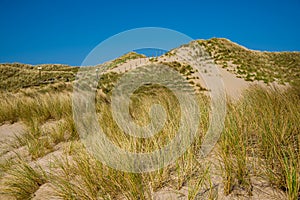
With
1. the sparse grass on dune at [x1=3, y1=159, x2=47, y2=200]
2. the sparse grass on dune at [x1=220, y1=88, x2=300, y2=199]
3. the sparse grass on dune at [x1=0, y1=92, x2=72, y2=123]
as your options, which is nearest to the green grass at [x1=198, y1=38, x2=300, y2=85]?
the sparse grass on dune at [x1=0, y1=92, x2=72, y2=123]

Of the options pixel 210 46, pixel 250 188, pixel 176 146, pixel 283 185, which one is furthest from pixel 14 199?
pixel 210 46

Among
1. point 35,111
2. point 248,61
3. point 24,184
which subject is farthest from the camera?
point 248,61

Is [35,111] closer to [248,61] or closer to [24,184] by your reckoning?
[24,184]

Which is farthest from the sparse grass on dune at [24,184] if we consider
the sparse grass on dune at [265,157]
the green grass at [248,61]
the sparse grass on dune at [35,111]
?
the green grass at [248,61]

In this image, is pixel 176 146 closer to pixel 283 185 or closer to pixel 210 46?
pixel 283 185

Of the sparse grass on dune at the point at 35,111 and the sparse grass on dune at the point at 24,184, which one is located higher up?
the sparse grass on dune at the point at 35,111

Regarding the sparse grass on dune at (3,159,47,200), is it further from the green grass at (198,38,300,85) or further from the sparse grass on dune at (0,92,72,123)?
the green grass at (198,38,300,85)

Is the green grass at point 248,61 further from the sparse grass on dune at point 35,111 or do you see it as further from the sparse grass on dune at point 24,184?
the sparse grass on dune at point 24,184

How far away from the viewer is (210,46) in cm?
2716

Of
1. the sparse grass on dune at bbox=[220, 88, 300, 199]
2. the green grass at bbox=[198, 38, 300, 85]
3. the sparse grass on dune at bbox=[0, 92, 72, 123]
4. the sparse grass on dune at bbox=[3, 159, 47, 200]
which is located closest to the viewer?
the sparse grass on dune at bbox=[220, 88, 300, 199]

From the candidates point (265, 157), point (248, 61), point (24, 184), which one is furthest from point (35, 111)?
point (248, 61)

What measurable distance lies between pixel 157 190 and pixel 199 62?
21194 millimetres

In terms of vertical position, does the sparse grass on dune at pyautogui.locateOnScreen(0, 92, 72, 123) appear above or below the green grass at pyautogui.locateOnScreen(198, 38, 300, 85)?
below

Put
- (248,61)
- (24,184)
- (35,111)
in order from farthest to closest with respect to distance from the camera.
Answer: (248,61)
(35,111)
(24,184)
